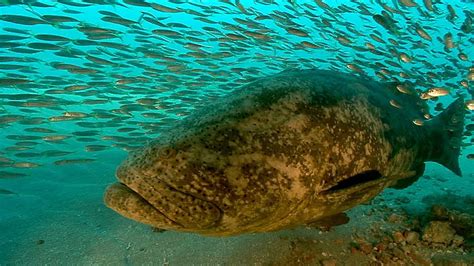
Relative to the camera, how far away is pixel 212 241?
5.33m

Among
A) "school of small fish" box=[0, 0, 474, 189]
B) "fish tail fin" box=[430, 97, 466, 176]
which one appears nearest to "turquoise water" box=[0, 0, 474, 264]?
"school of small fish" box=[0, 0, 474, 189]

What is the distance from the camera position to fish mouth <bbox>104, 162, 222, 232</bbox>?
2.50 m

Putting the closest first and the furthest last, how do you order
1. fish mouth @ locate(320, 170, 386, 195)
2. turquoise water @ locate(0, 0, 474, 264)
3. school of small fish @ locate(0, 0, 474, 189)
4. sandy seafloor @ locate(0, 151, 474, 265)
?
fish mouth @ locate(320, 170, 386, 195)
sandy seafloor @ locate(0, 151, 474, 265)
turquoise water @ locate(0, 0, 474, 264)
school of small fish @ locate(0, 0, 474, 189)

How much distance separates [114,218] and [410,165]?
6.13m

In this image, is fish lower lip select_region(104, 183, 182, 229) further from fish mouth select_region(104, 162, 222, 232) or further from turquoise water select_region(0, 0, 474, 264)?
turquoise water select_region(0, 0, 474, 264)

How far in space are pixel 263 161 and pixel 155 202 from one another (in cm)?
93

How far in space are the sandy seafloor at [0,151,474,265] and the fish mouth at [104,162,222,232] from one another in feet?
7.76

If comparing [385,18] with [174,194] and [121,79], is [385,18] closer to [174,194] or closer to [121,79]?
[174,194]

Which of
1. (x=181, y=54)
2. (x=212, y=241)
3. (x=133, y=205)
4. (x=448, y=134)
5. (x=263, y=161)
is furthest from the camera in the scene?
(x=181, y=54)

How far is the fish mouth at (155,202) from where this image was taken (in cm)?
250

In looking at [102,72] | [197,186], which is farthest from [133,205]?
[102,72]

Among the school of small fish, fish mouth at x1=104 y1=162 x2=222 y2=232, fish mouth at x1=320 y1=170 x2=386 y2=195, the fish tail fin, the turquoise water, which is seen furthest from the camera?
the school of small fish

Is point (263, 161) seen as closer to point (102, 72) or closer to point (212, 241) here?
point (212, 241)

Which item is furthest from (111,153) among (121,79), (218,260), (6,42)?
(218,260)
